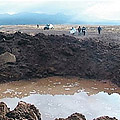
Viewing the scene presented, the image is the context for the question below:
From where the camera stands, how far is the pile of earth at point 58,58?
823 inches

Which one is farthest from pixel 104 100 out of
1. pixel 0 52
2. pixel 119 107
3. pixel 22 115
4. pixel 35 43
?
pixel 0 52

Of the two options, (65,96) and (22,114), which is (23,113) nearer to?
(22,114)

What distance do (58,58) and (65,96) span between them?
5.44 m

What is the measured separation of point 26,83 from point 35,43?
15.0 ft

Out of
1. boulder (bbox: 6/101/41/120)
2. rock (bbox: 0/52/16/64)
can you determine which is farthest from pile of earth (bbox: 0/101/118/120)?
rock (bbox: 0/52/16/64)

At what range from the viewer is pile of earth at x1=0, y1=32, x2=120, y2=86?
68.6ft

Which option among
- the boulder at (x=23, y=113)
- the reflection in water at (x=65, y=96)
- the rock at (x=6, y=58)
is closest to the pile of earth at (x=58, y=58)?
the rock at (x=6, y=58)

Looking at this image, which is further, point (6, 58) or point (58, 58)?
point (58, 58)

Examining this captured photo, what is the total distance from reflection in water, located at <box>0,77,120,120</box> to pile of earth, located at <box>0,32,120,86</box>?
0.82 m

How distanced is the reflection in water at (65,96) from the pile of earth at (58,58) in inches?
32.5

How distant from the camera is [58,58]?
22438 millimetres

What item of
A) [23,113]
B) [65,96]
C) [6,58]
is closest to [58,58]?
[6,58]

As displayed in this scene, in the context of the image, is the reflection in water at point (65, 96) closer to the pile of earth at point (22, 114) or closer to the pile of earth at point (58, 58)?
the pile of earth at point (58, 58)

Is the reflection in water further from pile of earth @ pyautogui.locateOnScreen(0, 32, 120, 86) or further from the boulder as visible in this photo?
the boulder
